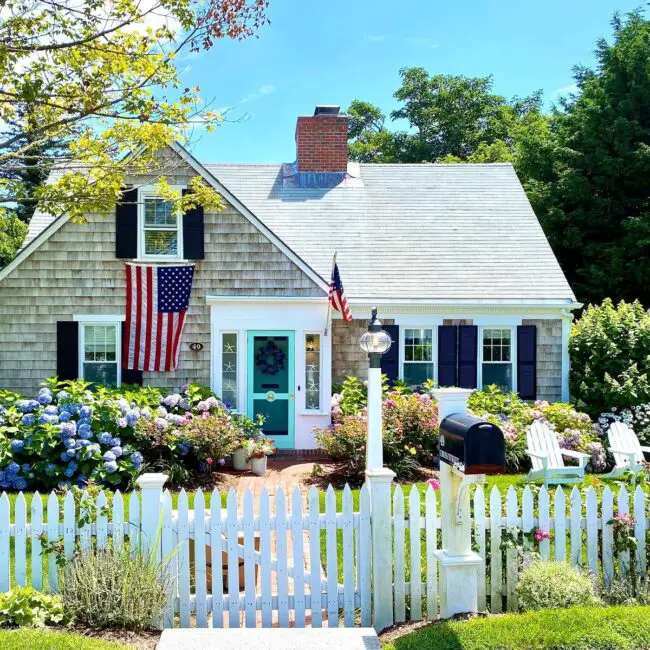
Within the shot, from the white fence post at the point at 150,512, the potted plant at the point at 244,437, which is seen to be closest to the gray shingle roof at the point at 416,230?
the potted plant at the point at 244,437

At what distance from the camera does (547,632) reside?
473 cm

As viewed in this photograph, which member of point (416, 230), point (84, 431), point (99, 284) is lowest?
point (84, 431)

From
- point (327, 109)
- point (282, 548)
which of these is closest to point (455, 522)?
point (282, 548)

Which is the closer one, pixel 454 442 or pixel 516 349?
pixel 454 442

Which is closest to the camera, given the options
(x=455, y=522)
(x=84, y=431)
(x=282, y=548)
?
(x=455, y=522)

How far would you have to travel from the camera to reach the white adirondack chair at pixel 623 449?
10.8 meters

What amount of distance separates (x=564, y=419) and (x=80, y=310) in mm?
8974

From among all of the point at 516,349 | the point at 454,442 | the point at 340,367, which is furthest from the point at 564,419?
the point at 454,442

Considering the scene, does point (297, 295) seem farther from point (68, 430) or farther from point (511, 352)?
→ point (68, 430)

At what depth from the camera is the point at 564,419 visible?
42.0 feet

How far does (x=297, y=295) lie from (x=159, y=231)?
2.82m

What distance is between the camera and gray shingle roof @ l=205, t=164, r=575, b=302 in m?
14.8

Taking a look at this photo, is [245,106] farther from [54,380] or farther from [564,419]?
[564,419]

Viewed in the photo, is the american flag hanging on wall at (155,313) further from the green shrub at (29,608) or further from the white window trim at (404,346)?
the green shrub at (29,608)
